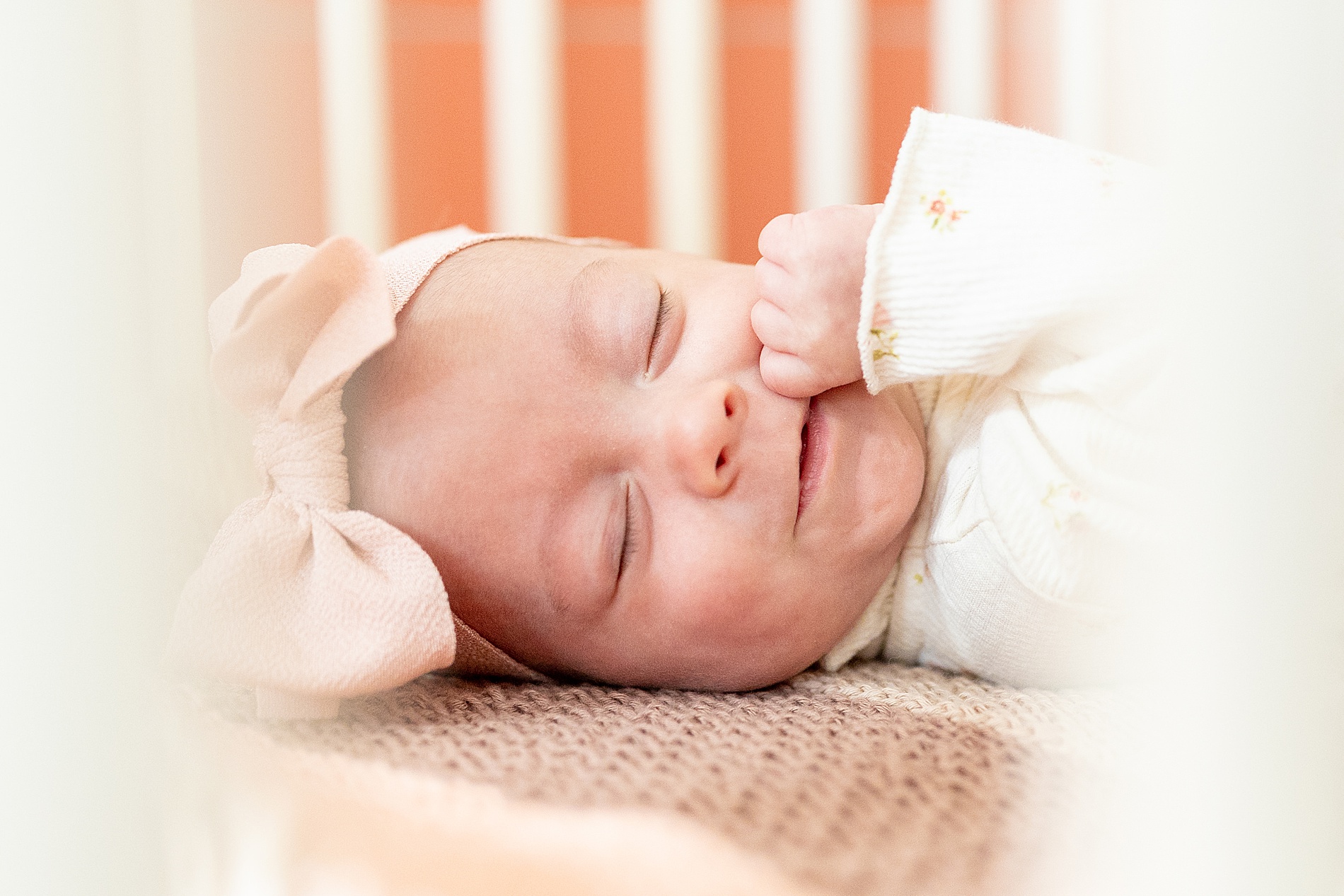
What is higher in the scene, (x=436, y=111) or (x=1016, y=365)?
(x=436, y=111)

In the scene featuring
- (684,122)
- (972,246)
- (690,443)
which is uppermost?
(684,122)

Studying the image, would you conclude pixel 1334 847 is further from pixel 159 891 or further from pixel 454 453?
pixel 454 453

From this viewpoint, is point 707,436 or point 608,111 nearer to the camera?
point 707,436

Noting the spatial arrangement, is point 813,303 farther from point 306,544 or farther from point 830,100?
point 830,100

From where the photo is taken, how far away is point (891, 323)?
0.68m

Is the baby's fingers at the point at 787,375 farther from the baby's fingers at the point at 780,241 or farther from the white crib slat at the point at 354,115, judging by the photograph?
the white crib slat at the point at 354,115

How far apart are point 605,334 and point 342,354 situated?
0.16 metres

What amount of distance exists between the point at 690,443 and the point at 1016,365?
0.23 metres

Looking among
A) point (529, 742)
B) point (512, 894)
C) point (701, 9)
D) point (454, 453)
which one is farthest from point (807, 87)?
point (512, 894)

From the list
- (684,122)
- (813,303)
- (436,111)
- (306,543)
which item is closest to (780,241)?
(813,303)

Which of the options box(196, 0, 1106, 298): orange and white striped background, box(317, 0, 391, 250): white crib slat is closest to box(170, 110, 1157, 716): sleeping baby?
box(196, 0, 1106, 298): orange and white striped background

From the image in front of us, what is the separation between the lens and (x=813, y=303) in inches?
27.5

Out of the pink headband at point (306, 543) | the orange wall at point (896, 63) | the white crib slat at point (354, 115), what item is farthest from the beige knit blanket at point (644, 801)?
the orange wall at point (896, 63)

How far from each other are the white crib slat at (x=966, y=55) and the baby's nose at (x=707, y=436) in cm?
67
